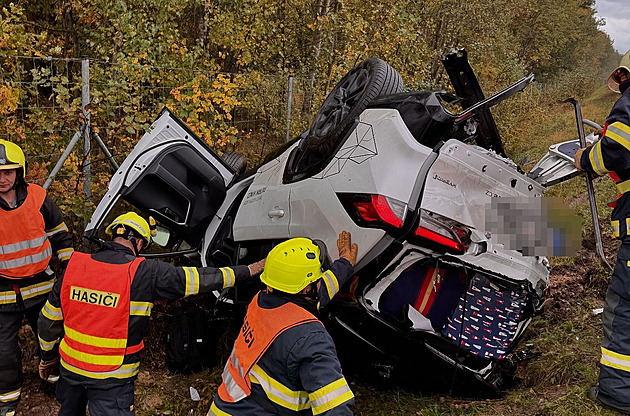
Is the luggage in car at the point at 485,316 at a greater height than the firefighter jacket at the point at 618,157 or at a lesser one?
lesser

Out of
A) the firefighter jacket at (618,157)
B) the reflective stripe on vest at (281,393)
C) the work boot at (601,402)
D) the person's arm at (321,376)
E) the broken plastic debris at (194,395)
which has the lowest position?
the broken plastic debris at (194,395)

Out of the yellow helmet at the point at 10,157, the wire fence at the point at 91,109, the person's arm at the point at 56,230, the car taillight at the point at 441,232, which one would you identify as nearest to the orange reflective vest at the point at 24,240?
the person's arm at the point at 56,230

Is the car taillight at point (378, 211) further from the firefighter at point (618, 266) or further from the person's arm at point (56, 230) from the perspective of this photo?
the person's arm at point (56, 230)

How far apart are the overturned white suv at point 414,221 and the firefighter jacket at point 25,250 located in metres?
1.31

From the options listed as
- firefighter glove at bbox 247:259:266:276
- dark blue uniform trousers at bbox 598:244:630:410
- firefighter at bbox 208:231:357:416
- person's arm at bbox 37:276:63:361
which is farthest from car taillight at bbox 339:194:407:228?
person's arm at bbox 37:276:63:361

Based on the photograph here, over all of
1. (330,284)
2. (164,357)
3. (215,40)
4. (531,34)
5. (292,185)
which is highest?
(531,34)

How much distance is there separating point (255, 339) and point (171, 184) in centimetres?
194

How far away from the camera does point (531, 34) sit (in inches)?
1051

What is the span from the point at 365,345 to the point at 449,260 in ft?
2.23

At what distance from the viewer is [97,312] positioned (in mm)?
2627

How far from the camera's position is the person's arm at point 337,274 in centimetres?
254

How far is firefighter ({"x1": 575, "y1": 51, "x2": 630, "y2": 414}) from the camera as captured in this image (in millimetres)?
2637

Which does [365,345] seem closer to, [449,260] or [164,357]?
[449,260]

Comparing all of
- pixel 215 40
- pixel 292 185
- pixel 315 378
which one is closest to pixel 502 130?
pixel 215 40
